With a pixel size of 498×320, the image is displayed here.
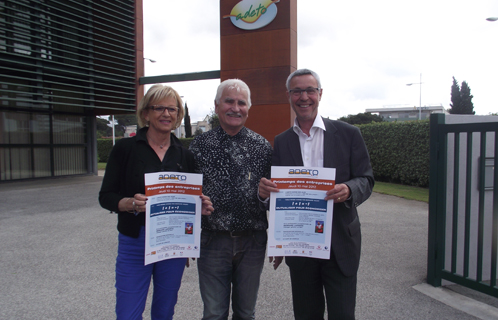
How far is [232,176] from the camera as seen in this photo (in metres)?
2.28

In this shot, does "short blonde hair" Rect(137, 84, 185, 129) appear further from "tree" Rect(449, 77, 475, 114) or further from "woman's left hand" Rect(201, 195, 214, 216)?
"tree" Rect(449, 77, 475, 114)

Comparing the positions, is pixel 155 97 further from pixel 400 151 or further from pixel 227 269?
pixel 400 151

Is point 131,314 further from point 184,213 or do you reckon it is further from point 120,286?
point 184,213

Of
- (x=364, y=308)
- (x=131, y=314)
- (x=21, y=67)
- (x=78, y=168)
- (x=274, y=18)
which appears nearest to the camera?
(x=131, y=314)

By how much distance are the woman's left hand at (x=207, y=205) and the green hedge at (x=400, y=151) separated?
1133cm

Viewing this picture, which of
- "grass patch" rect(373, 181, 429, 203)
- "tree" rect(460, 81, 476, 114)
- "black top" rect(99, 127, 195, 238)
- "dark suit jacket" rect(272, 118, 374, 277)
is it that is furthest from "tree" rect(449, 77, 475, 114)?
"black top" rect(99, 127, 195, 238)

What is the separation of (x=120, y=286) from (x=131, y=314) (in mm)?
188

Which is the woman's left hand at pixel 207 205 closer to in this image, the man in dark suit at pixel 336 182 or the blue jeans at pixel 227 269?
the blue jeans at pixel 227 269

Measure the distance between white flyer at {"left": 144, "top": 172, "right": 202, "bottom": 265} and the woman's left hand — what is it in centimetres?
3

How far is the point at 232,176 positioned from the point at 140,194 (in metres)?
0.60

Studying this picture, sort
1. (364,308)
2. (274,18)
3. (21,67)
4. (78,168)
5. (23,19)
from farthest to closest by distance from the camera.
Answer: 1. (78,168)
2. (274,18)
3. (21,67)
4. (23,19)
5. (364,308)

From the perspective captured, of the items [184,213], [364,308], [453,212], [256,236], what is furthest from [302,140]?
[453,212]

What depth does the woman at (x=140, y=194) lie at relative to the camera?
2150mm

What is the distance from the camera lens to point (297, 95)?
2.24m
